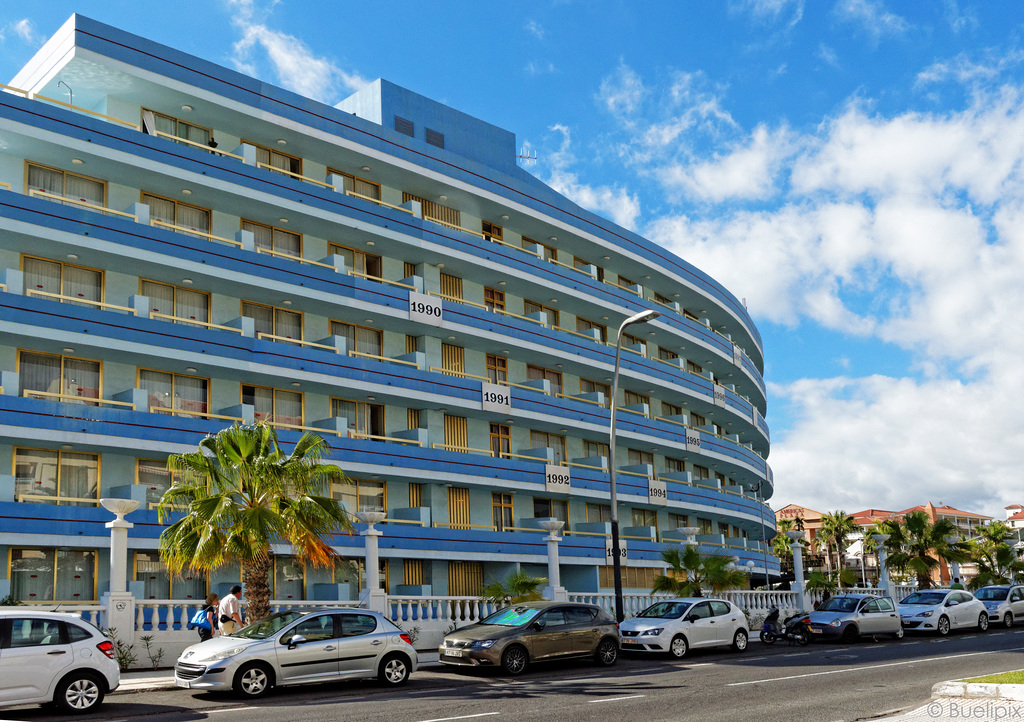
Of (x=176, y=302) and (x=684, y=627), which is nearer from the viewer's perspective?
(x=684, y=627)

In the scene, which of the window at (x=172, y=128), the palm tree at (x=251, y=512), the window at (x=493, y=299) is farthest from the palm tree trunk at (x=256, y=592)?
the window at (x=493, y=299)

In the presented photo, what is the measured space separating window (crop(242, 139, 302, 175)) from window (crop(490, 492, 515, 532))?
14.5 meters

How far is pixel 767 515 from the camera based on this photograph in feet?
191

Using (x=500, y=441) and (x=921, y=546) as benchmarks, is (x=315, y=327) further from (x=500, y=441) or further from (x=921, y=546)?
(x=921, y=546)

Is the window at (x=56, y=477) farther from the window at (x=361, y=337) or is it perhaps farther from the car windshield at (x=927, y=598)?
the car windshield at (x=927, y=598)

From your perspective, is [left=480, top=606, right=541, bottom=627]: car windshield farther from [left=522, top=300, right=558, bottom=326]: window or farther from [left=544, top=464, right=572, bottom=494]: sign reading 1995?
[left=522, top=300, right=558, bottom=326]: window

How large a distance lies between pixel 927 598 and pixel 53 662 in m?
28.3

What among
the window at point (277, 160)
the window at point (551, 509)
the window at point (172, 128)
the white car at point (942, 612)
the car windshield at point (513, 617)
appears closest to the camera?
the car windshield at point (513, 617)

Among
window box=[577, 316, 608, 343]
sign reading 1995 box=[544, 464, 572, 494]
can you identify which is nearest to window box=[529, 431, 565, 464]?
sign reading 1995 box=[544, 464, 572, 494]

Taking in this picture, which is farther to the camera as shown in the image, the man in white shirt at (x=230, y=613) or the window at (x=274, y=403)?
the window at (x=274, y=403)

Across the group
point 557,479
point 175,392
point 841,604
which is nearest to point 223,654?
point 175,392

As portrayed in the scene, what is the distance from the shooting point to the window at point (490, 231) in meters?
40.9

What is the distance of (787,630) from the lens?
28.3 m

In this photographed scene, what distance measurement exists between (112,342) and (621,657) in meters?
16.4
